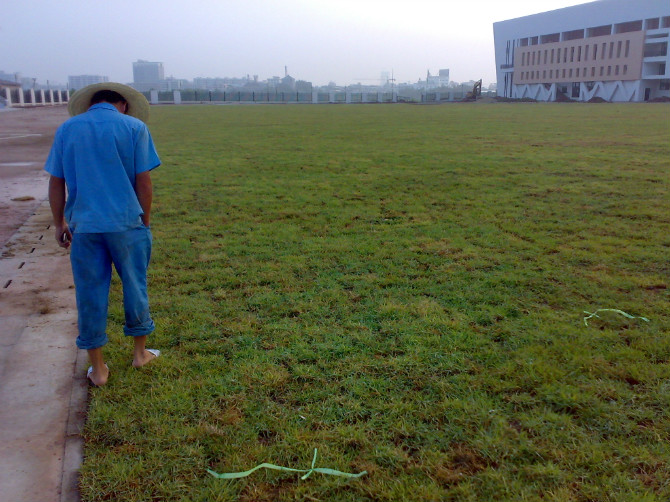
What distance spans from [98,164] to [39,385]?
4.65 ft

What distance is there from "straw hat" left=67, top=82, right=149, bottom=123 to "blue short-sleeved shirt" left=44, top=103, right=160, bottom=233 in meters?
0.13

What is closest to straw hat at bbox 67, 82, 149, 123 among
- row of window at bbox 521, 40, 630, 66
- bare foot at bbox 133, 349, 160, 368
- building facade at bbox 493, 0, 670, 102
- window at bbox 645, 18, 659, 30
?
bare foot at bbox 133, 349, 160, 368

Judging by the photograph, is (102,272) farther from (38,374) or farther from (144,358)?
(38,374)

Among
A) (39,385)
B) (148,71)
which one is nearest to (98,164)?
(39,385)

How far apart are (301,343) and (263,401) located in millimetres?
758

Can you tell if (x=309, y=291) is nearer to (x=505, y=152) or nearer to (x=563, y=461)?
(x=563, y=461)

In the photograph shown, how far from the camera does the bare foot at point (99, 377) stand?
11.4 feet

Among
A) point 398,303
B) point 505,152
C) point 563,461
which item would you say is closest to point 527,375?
point 563,461

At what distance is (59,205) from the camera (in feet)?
10.9

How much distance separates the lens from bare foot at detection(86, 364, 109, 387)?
3.46m

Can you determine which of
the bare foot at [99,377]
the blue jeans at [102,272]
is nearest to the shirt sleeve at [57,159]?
the blue jeans at [102,272]

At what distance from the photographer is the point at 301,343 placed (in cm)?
400

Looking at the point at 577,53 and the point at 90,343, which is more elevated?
the point at 577,53

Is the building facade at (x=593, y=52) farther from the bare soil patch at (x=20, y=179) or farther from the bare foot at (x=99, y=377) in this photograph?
the bare foot at (x=99, y=377)
